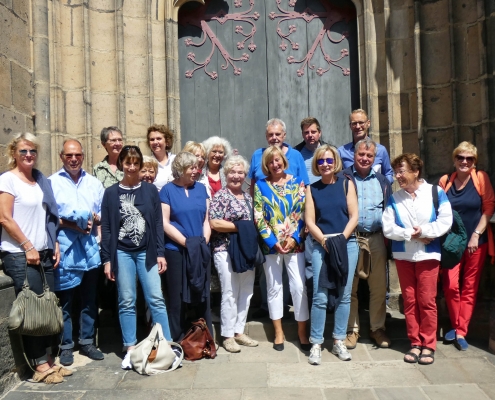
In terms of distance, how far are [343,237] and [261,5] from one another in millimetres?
3298

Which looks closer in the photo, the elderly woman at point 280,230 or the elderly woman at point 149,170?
the elderly woman at point 280,230

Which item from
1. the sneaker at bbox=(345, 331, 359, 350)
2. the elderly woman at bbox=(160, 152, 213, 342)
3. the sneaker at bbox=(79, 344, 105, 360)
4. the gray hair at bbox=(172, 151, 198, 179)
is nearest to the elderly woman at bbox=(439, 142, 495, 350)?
the sneaker at bbox=(345, 331, 359, 350)

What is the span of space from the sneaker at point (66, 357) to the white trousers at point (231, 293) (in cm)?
124

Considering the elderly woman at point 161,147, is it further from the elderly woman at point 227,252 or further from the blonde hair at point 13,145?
the blonde hair at point 13,145

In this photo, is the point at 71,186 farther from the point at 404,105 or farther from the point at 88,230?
the point at 404,105

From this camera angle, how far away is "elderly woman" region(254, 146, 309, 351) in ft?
15.8

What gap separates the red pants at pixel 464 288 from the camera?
16.0ft

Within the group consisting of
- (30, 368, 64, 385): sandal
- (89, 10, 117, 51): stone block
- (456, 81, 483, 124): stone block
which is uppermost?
(89, 10, 117, 51): stone block

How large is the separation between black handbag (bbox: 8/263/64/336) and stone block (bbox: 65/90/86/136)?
226cm

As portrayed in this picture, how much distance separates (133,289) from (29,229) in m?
0.95

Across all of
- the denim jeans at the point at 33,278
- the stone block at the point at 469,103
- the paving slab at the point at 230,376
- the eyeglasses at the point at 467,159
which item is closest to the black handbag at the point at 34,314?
the denim jeans at the point at 33,278

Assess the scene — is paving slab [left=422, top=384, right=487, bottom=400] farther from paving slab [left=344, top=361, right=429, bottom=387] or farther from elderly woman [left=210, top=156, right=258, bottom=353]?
elderly woman [left=210, top=156, right=258, bottom=353]

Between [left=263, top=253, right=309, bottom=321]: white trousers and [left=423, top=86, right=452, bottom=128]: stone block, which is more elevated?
[left=423, top=86, right=452, bottom=128]: stone block

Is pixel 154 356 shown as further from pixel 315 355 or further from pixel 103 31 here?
pixel 103 31
